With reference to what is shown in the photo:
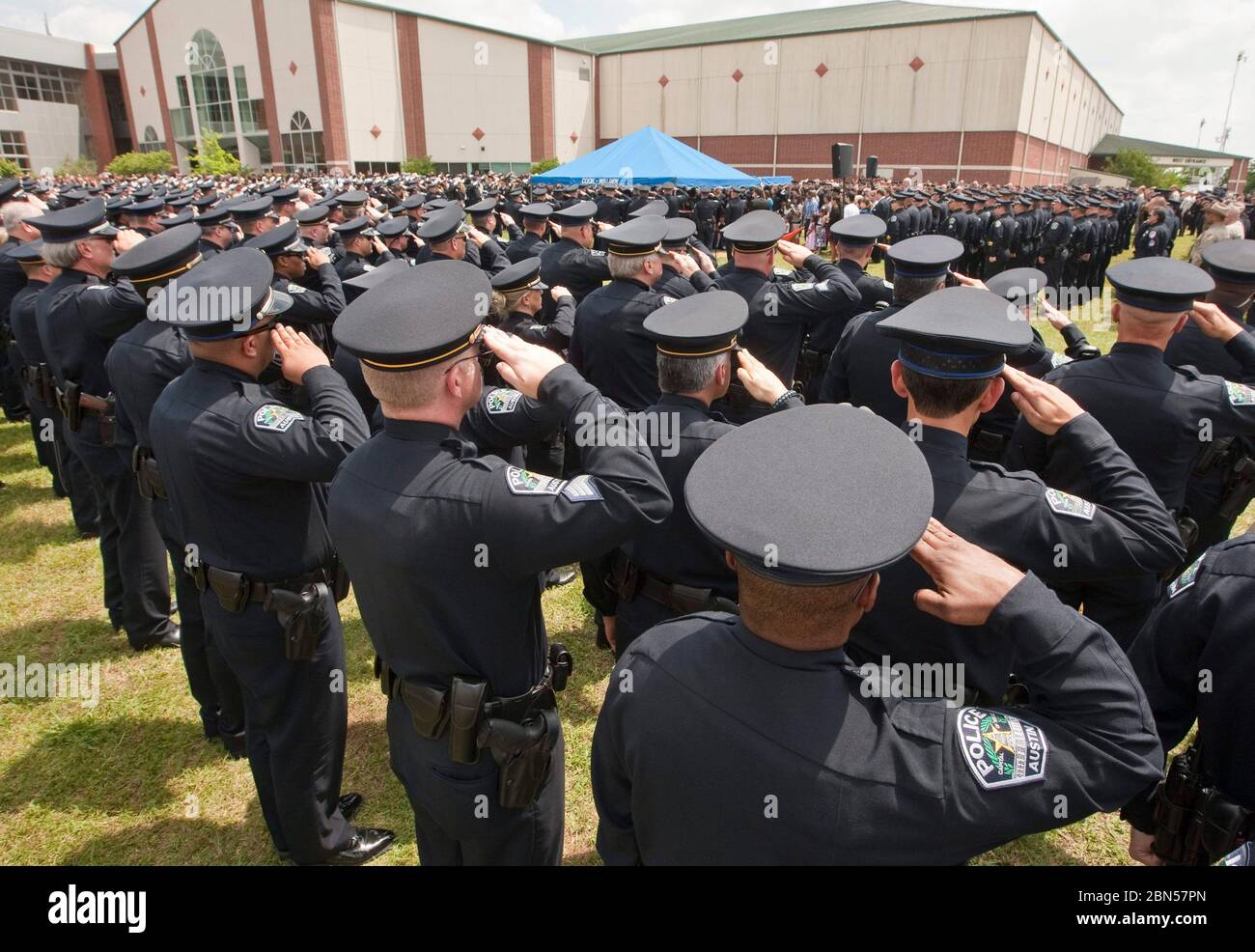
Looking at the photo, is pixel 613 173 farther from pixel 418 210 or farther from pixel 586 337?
pixel 586 337

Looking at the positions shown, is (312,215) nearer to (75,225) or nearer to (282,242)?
(282,242)

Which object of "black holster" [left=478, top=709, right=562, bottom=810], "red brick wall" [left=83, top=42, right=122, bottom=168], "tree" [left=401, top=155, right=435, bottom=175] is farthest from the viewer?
"red brick wall" [left=83, top=42, right=122, bottom=168]

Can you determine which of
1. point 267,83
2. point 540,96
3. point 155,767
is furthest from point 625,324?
point 267,83

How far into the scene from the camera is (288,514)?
119 inches

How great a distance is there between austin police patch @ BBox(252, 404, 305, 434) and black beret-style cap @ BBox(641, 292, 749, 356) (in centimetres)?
138

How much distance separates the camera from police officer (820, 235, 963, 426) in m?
4.29

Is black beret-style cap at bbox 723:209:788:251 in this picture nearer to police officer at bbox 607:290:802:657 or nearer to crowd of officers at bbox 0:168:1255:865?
crowd of officers at bbox 0:168:1255:865

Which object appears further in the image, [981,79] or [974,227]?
[981,79]

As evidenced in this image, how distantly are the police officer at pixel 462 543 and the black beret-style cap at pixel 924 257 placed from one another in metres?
2.90

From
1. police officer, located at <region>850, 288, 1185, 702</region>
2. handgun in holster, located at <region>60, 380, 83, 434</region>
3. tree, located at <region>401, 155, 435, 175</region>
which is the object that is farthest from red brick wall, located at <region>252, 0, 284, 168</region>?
police officer, located at <region>850, 288, 1185, 702</region>

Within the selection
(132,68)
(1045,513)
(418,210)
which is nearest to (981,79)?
(418,210)

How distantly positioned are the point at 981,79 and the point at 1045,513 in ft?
149

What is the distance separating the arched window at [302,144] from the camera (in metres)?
45.0

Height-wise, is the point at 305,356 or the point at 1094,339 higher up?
the point at 305,356
